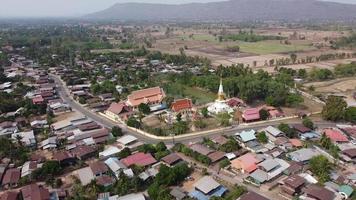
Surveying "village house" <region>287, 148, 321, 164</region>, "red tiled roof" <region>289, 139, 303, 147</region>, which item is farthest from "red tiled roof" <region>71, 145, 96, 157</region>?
"red tiled roof" <region>289, 139, 303, 147</region>

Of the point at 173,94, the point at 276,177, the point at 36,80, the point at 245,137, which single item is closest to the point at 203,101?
the point at 173,94

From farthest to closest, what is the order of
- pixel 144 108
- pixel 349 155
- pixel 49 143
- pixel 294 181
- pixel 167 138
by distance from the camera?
pixel 144 108, pixel 167 138, pixel 49 143, pixel 349 155, pixel 294 181

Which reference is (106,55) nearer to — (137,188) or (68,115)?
(68,115)

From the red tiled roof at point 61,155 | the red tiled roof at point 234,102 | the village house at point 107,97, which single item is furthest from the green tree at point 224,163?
the village house at point 107,97

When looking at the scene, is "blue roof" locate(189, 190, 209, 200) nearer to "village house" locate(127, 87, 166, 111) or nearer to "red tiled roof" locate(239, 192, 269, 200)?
"red tiled roof" locate(239, 192, 269, 200)

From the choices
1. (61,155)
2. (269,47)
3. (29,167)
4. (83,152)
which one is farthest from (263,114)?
(269,47)

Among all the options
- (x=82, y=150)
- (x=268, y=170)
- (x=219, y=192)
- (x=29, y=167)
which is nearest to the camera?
(x=219, y=192)

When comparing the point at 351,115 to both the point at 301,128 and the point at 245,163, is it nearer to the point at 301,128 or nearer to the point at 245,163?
the point at 301,128

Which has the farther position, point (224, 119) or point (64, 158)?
point (224, 119)
